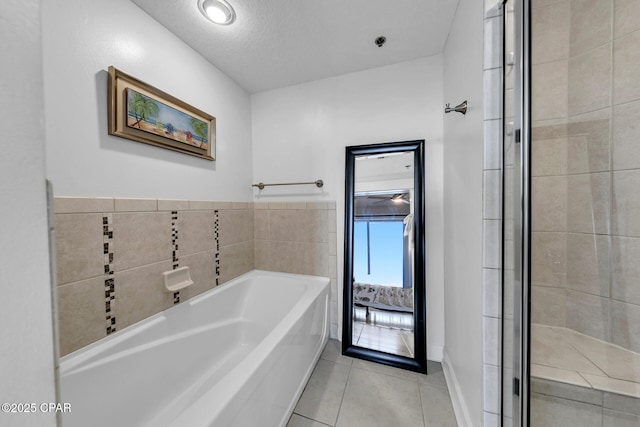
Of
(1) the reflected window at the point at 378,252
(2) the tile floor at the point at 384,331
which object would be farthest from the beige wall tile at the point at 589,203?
(2) the tile floor at the point at 384,331

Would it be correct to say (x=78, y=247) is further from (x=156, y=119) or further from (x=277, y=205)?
(x=277, y=205)

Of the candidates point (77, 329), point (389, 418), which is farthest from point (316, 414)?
point (77, 329)

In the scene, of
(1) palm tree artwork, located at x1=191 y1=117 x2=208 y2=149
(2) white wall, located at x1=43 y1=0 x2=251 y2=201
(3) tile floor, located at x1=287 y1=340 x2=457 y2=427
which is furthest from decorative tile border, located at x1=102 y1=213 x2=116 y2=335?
(3) tile floor, located at x1=287 y1=340 x2=457 y2=427

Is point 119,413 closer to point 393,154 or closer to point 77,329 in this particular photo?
point 77,329

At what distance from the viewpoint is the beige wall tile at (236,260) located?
180 cm

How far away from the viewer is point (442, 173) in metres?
1.66

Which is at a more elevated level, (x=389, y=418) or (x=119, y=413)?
(x=119, y=413)

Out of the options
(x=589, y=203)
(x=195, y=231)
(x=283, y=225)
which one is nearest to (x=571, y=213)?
(x=589, y=203)

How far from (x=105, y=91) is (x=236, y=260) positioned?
1358 millimetres

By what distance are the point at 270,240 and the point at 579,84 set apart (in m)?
2.10

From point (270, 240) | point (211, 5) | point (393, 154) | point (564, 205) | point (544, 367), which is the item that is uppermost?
point (211, 5)

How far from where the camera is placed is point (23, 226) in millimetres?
243

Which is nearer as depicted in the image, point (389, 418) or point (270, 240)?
point (389, 418)

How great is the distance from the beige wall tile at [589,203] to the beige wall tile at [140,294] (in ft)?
6.72
